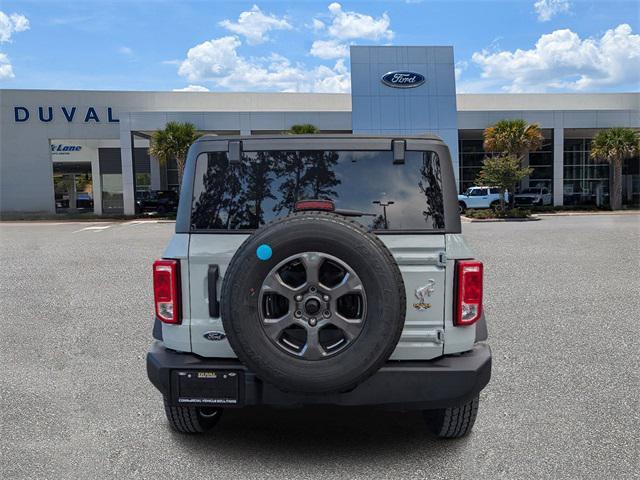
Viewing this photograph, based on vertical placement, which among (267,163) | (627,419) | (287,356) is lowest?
(627,419)

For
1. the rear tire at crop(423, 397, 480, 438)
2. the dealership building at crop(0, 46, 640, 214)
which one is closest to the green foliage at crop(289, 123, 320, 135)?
the dealership building at crop(0, 46, 640, 214)

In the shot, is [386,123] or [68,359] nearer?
[68,359]

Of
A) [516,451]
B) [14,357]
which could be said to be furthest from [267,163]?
[14,357]

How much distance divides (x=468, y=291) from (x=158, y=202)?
3403cm

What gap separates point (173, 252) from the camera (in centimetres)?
331

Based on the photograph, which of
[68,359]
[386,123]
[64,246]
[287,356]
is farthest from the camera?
[386,123]

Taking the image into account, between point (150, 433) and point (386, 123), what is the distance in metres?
33.0

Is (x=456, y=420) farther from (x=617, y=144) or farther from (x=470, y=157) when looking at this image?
(x=470, y=157)

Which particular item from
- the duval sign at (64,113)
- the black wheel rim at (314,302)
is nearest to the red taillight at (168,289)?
the black wheel rim at (314,302)

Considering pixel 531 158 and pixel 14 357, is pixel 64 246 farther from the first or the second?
pixel 531 158

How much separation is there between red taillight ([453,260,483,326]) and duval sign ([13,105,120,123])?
3824cm

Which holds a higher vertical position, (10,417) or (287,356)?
(287,356)

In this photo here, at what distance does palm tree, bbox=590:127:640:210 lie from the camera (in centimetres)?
3447

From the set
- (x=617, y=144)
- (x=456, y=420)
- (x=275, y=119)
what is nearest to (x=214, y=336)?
(x=456, y=420)
